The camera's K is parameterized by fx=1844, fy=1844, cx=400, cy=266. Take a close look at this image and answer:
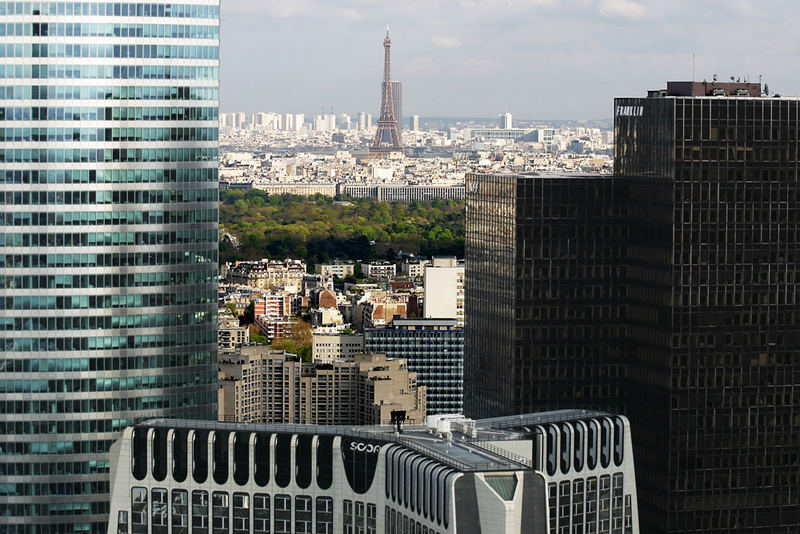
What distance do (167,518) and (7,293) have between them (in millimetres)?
19851

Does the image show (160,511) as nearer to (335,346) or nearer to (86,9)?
(86,9)

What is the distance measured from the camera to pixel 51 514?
89438mm

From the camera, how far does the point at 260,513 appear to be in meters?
73.6

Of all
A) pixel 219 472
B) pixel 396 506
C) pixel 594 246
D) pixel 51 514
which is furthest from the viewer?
pixel 594 246

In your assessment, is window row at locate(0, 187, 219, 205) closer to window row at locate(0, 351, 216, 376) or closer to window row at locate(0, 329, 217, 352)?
window row at locate(0, 329, 217, 352)

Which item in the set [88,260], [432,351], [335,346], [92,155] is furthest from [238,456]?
[335,346]

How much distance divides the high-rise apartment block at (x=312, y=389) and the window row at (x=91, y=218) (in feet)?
166

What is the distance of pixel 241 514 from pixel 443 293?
112747 millimetres

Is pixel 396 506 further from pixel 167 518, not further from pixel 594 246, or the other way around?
pixel 594 246

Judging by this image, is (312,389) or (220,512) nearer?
(220,512)

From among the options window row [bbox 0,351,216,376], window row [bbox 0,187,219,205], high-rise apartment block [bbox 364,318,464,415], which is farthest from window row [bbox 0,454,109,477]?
high-rise apartment block [bbox 364,318,464,415]

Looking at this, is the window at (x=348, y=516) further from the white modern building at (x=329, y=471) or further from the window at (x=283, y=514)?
the window at (x=283, y=514)

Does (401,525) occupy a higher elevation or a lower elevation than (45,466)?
higher

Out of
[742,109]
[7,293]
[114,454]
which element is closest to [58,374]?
[7,293]
